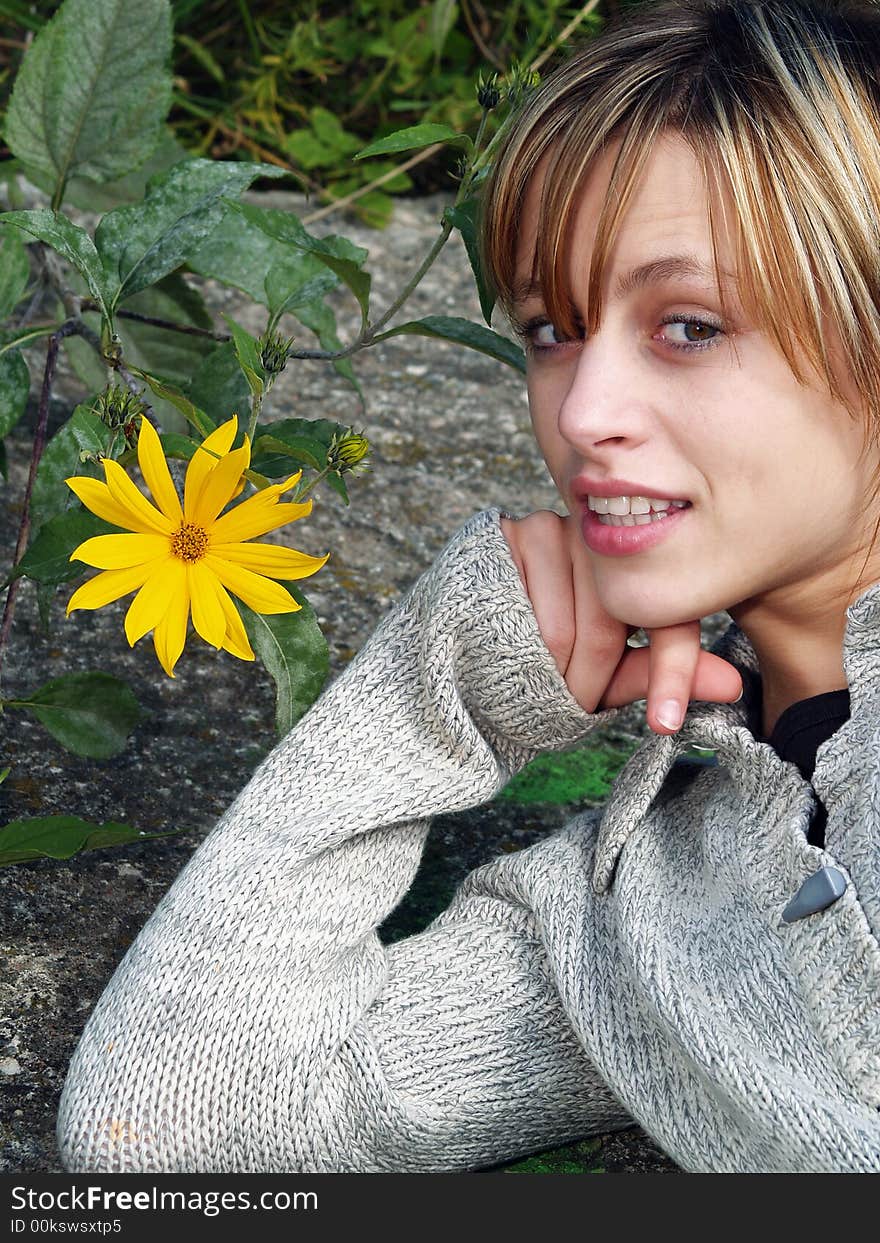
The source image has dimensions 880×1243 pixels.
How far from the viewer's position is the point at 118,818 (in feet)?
5.02

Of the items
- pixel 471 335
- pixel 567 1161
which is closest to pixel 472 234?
pixel 471 335

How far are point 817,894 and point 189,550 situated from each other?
0.55 meters

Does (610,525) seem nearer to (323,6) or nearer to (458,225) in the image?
(458,225)

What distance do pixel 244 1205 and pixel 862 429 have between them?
2.49 ft

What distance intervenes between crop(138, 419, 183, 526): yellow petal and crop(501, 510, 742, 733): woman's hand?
0.34 m

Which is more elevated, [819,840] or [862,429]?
[862,429]

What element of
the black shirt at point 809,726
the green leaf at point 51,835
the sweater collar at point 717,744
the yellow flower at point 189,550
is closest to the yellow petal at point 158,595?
the yellow flower at point 189,550

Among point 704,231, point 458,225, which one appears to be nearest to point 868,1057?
point 704,231

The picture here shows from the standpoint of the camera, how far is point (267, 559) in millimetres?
1199

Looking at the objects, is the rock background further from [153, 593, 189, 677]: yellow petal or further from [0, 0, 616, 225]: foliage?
[0, 0, 616, 225]: foliage

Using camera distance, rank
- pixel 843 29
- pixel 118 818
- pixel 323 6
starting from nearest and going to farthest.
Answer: pixel 843 29 < pixel 118 818 < pixel 323 6

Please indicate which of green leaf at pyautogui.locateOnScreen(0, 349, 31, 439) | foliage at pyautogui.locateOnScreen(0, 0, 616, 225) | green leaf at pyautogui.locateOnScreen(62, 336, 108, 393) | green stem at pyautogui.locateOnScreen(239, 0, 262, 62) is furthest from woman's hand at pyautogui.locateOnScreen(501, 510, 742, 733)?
green stem at pyautogui.locateOnScreen(239, 0, 262, 62)

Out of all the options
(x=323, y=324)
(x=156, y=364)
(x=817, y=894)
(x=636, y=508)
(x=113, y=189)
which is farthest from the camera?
(x=113, y=189)

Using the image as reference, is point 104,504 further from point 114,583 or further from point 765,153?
point 765,153
